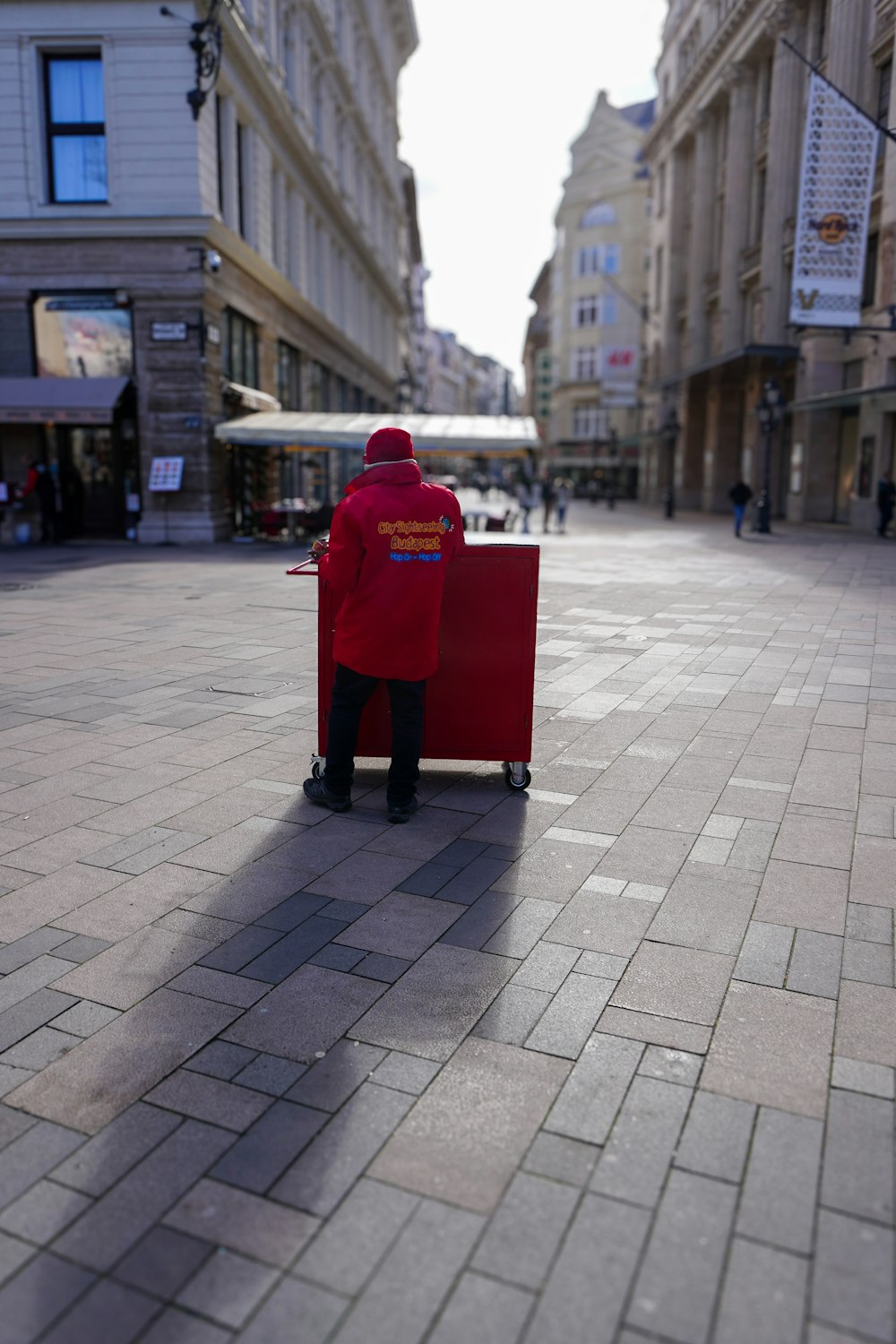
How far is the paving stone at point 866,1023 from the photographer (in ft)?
9.87

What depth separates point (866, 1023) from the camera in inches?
125

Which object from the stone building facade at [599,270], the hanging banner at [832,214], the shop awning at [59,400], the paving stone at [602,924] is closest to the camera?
the paving stone at [602,924]

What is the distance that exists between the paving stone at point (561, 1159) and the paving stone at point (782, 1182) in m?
0.36

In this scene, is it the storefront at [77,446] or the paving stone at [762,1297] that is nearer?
the paving stone at [762,1297]

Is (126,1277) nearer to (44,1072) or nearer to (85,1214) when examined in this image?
(85,1214)

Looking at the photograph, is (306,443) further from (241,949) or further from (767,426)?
(241,949)

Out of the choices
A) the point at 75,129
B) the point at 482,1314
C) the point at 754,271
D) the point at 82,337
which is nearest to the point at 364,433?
the point at 82,337

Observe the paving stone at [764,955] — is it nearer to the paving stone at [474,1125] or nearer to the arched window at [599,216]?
the paving stone at [474,1125]

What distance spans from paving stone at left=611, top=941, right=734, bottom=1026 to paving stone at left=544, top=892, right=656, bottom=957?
87mm

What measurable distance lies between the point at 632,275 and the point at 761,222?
37.7m

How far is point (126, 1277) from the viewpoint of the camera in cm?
216

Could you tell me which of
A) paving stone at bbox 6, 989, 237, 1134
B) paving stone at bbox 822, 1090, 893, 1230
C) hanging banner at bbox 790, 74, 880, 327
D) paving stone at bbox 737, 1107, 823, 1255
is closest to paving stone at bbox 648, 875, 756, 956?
paving stone at bbox 822, 1090, 893, 1230

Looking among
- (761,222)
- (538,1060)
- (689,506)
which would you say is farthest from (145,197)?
(689,506)

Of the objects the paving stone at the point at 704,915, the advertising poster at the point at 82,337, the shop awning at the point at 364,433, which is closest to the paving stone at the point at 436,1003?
the paving stone at the point at 704,915
